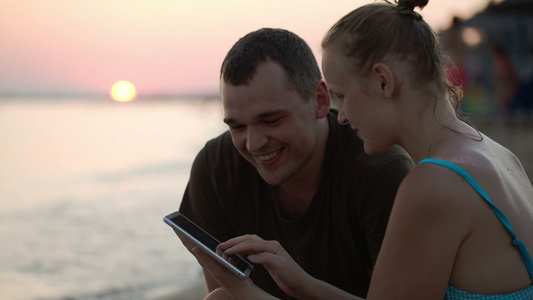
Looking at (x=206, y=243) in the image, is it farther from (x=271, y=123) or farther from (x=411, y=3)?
(x=411, y=3)

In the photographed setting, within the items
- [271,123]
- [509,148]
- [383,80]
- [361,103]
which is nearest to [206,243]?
[271,123]

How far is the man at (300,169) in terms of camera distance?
2555 mm

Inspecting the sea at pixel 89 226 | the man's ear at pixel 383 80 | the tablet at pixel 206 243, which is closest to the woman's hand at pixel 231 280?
the tablet at pixel 206 243

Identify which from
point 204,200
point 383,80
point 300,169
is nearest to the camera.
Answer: point 383,80

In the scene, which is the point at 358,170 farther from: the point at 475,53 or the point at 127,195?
the point at 475,53

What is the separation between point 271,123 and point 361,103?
0.67 meters

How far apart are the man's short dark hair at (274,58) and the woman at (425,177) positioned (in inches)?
20.7

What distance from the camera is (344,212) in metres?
2.59

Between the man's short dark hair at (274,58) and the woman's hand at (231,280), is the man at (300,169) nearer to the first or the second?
the man's short dark hair at (274,58)

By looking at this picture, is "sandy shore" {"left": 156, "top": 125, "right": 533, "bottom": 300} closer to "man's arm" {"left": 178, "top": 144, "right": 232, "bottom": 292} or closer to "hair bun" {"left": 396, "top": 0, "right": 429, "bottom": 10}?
"man's arm" {"left": 178, "top": 144, "right": 232, "bottom": 292}

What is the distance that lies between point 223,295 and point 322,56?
3.76ft

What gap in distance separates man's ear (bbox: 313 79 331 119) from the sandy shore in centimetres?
251

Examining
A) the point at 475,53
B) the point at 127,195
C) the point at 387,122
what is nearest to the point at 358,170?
the point at 387,122

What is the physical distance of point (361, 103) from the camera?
6.63ft
